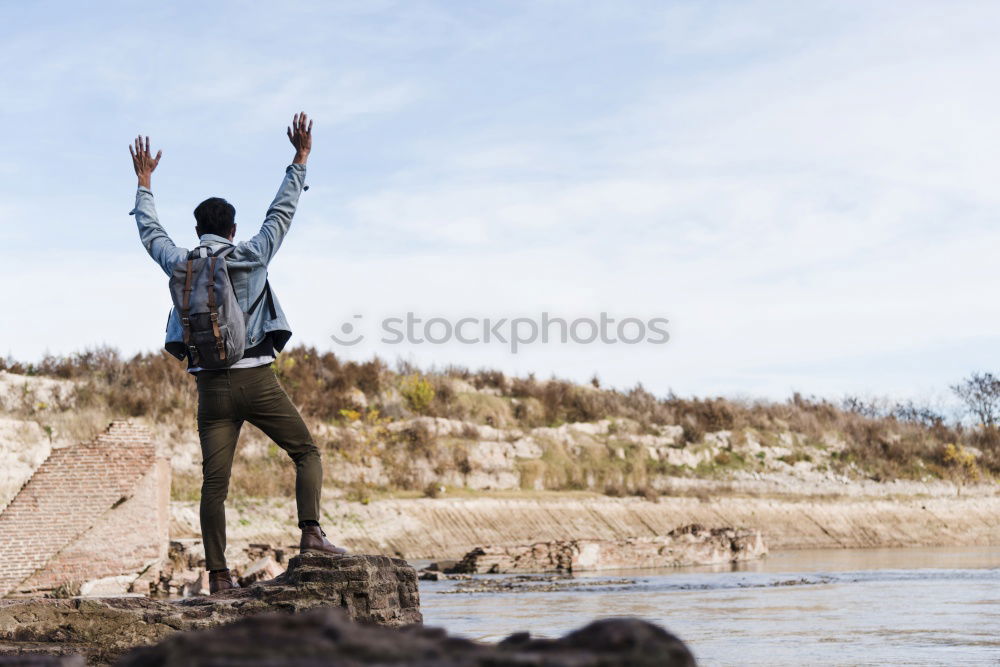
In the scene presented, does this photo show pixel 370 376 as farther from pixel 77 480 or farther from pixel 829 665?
pixel 829 665

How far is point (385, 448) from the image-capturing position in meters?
34.3

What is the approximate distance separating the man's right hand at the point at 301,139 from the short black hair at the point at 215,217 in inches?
18.8

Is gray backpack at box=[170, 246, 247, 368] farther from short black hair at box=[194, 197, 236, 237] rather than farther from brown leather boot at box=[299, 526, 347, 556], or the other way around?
brown leather boot at box=[299, 526, 347, 556]

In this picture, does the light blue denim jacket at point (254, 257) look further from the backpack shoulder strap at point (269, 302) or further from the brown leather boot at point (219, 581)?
the brown leather boot at point (219, 581)

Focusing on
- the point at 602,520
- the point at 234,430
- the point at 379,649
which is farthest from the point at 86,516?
the point at 602,520

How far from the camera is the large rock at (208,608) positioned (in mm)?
5633

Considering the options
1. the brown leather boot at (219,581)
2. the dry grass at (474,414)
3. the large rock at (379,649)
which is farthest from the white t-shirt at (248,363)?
the dry grass at (474,414)

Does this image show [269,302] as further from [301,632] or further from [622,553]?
[622,553]

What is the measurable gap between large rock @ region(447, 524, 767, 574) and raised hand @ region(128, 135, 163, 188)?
17.9 meters

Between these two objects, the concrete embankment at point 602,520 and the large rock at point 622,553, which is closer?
the large rock at point 622,553

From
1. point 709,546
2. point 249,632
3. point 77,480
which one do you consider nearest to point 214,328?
point 249,632

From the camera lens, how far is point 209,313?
5.82 m

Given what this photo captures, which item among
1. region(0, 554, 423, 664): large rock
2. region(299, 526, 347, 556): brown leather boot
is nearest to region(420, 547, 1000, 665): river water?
region(0, 554, 423, 664): large rock

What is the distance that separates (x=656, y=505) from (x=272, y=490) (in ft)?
42.0
